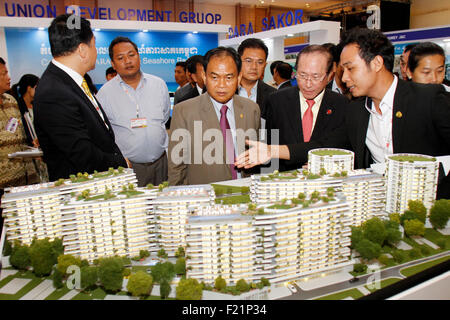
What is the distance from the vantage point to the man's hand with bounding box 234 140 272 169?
2496 millimetres

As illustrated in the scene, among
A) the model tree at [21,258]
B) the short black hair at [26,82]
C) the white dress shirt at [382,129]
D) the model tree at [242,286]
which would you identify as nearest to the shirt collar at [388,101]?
the white dress shirt at [382,129]

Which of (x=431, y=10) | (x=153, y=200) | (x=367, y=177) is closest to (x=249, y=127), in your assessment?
(x=367, y=177)

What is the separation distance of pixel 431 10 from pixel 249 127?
20505mm

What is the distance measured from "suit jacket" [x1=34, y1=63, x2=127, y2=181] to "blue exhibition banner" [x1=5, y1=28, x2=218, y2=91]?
8.28 metres

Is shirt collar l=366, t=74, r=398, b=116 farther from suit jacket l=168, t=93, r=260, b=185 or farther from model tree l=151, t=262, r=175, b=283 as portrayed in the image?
model tree l=151, t=262, r=175, b=283

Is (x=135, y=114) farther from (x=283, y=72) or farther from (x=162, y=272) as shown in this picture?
(x=283, y=72)

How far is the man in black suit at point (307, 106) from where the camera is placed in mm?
3023

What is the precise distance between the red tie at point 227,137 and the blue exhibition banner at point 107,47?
27.9ft

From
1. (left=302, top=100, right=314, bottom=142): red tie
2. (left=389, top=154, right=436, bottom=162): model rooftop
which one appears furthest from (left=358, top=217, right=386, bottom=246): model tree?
(left=302, top=100, right=314, bottom=142): red tie

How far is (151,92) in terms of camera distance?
14.6 feet

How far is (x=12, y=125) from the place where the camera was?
4.20 meters

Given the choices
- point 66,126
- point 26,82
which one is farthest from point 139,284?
point 26,82

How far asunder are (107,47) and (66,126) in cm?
881

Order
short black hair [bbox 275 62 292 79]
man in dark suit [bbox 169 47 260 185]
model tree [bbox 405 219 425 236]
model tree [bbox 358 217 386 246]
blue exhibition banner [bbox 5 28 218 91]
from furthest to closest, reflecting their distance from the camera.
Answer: blue exhibition banner [bbox 5 28 218 91], short black hair [bbox 275 62 292 79], man in dark suit [bbox 169 47 260 185], model tree [bbox 405 219 425 236], model tree [bbox 358 217 386 246]
